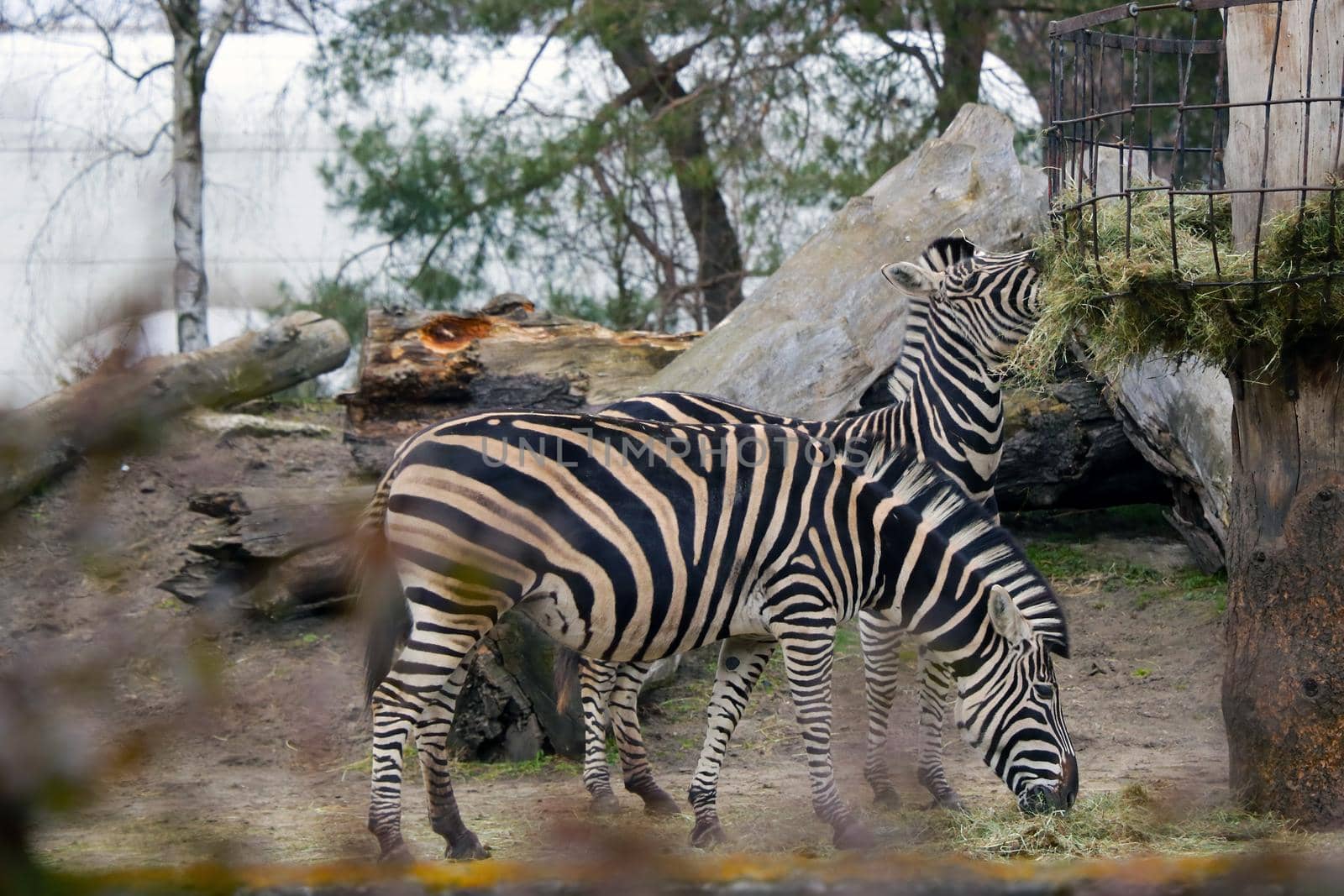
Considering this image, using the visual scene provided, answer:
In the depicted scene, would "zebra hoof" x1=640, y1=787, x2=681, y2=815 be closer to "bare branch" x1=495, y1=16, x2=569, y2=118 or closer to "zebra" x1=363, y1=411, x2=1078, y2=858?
"zebra" x1=363, y1=411, x2=1078, y2=858

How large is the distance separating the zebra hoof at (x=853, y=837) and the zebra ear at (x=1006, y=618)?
0.87 metres

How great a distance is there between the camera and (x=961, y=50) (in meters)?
10.1

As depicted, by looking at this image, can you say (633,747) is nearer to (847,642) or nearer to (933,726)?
(933,726)

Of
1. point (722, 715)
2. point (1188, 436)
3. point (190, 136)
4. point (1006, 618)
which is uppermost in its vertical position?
point (190, 136)

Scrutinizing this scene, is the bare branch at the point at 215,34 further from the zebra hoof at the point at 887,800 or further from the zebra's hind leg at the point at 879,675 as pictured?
the zebra hoof at the point at 887,800

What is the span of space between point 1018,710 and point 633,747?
1.70 m

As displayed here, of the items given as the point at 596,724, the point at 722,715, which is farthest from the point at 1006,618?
the point at 596,724

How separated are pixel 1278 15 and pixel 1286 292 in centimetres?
85

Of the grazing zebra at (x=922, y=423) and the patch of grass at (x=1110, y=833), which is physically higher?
the grazing zebra at (x=922, y=423)

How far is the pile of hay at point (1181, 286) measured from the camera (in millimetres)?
3998

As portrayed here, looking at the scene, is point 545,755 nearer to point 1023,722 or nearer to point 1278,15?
point 1023,722

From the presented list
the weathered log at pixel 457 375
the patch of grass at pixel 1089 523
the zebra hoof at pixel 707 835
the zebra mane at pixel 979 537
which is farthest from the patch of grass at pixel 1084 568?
the zebra hoof at pixel 707 835

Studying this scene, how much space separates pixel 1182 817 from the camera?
434 cm

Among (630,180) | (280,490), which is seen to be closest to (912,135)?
(630,180)
